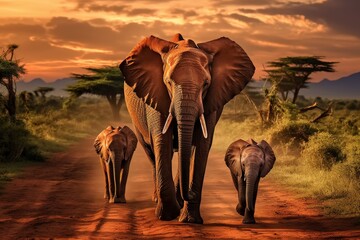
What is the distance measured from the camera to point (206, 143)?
358 inches

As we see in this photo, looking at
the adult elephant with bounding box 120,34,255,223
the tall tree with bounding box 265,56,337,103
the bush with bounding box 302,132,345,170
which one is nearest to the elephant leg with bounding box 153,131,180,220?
the adult elephant with bounding box 120,34,255,223

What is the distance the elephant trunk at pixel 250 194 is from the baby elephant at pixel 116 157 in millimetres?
2819

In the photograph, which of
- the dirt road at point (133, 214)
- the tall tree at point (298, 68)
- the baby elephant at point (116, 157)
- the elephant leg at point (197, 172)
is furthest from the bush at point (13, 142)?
the tall tree at point (298, 68)

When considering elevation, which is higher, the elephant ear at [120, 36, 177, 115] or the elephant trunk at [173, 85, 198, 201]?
the elephant ear at [120, 36, 177, 115]

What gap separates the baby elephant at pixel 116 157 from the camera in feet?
37.1

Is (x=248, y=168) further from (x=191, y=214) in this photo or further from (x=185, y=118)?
(x=185, y=118)

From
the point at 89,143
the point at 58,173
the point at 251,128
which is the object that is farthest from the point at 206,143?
the point at 89,143

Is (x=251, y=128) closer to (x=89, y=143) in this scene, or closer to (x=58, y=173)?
(x=89, y=143)

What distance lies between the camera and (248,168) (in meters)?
9.34

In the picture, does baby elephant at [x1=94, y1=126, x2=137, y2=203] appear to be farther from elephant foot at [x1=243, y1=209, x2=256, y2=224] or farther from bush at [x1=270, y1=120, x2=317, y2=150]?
bush at [x1=270, y1=120, x2=317, y2=150]

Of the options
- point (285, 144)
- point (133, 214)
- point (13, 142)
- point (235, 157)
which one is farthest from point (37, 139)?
point (235, 157)

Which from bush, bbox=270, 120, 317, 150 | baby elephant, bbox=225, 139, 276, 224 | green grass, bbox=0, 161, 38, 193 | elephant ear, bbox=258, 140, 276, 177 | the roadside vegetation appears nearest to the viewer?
baby elephant, bbox=225, 139, 276, 224

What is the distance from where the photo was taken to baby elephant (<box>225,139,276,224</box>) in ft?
30.4

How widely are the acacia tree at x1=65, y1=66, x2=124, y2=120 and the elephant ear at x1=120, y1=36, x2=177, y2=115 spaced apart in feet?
133
